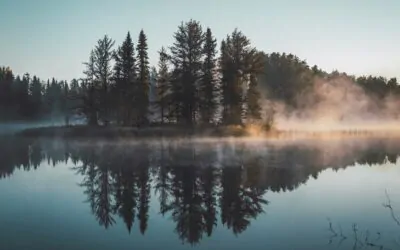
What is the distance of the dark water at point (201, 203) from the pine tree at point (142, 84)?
83.3 ft

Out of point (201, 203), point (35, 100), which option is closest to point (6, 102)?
point (35, 100)

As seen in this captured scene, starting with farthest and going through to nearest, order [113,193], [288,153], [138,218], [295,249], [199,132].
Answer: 1. [199,132]
2. [288,153]
3. [113,193]
4. [138,218]
5. [295,249]

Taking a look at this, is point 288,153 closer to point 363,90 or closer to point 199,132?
point 199,132

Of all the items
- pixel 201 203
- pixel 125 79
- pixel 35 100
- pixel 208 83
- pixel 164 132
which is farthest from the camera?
pixel 35 100

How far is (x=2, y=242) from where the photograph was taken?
1063 centimetres

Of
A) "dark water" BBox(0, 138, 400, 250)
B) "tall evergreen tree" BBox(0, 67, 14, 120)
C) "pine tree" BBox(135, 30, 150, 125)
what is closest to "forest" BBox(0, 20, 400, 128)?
"pine tree" BBox(135, 30, 150, 125)

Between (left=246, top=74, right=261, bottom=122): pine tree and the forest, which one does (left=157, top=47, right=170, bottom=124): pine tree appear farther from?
(left=246, top=74, right=261, bottom=122): pine tree

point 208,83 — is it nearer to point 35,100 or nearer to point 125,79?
point 125,79

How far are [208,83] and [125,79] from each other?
12.1 m

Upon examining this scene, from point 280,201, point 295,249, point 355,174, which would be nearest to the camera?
point 295,249

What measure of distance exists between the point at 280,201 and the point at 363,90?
112 metres

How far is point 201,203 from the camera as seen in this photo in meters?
15.5

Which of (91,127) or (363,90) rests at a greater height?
(363,90)

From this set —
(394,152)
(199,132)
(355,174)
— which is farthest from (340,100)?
(355,174)
